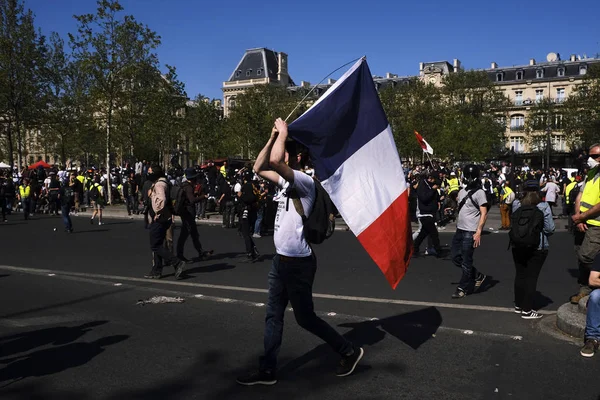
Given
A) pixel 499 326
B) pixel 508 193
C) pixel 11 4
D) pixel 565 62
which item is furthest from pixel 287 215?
pixel 565 62

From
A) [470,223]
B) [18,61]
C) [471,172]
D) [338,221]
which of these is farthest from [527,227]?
[18,61]

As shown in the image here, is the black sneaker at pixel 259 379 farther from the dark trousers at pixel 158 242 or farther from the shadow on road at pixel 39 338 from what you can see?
the dark trousers at pixel 158 242

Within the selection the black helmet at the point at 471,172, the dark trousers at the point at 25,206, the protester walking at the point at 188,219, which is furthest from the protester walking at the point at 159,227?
the dark trousers at the point at 25,206

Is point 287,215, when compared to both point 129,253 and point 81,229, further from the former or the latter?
point 81,229

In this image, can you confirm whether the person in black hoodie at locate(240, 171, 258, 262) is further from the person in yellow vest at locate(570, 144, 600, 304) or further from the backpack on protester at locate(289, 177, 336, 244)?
the backpack on protester at locate(289, 177, 336, 244)

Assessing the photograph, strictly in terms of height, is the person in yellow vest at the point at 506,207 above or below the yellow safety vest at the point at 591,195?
below

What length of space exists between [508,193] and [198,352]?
45.4 ft

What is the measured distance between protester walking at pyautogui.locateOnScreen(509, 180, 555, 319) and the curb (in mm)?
444

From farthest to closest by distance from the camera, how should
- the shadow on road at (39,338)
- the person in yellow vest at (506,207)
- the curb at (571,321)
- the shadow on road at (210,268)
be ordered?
the person in yellow vest at (506,207)
the shadow on road at (210,268)
the curb at (571,321)
the shadow on road at (39,338)

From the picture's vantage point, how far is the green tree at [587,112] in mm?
43312

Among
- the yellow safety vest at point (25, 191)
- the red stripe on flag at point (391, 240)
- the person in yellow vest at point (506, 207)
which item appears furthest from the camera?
the yellow safety vest at point (25, 191)

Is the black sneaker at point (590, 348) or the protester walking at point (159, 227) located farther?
the protester walking at point (159, 227)

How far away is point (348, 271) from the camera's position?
32.0 feet

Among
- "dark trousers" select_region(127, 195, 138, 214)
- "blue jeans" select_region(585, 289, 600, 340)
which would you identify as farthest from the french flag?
"dark trousers" select_region(127, 195, 138, 214)
